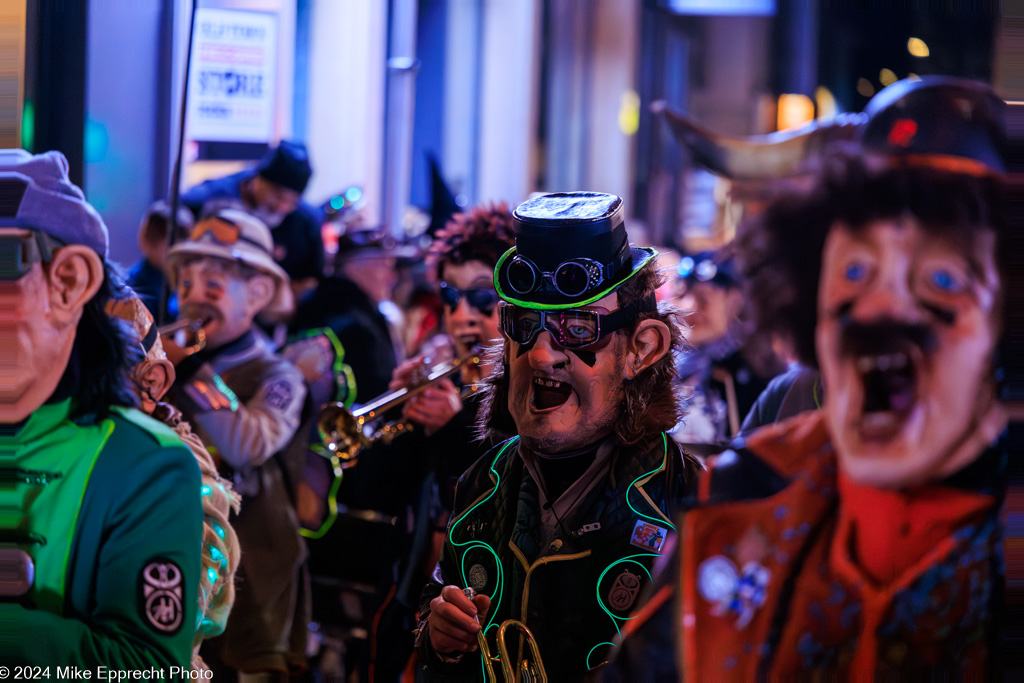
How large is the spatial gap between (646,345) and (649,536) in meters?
0.51

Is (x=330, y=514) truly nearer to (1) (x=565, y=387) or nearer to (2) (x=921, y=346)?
(1) (x=565, y=387)

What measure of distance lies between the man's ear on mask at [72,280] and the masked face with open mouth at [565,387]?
1.09 m

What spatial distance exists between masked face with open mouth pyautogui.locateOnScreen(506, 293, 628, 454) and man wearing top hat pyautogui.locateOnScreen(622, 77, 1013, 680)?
0.78 metres

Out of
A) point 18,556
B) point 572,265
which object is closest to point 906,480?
point 572,265

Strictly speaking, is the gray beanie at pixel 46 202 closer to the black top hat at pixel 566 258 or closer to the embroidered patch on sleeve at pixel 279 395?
the black top hat at pixel 566 258

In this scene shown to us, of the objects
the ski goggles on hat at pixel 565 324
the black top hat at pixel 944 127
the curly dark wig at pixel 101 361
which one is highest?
the black top hat at pixel 944 127

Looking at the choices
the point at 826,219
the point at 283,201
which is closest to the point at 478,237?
the point at 826,219

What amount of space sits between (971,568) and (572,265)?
121 cm

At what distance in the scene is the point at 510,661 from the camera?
264 centimetres

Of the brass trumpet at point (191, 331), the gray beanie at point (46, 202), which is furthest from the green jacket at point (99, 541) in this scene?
the brass trumpet at point (191, 331)

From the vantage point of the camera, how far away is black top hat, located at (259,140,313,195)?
7.38m

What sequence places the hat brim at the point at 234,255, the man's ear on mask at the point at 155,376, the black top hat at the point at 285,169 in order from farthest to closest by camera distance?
1. the black top hat at the point at 285,169
2. the hat brim at the point at 234,255
3. the man's ear on mask at the point at 155,376

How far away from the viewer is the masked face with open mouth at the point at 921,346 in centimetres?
184

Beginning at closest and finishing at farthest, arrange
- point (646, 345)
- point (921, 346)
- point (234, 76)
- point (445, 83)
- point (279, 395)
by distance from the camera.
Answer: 1. point (921, 346)
2. point (646, 345)
3. point (279, 395)
4. point (234, 76)
5. point (445, 83)
